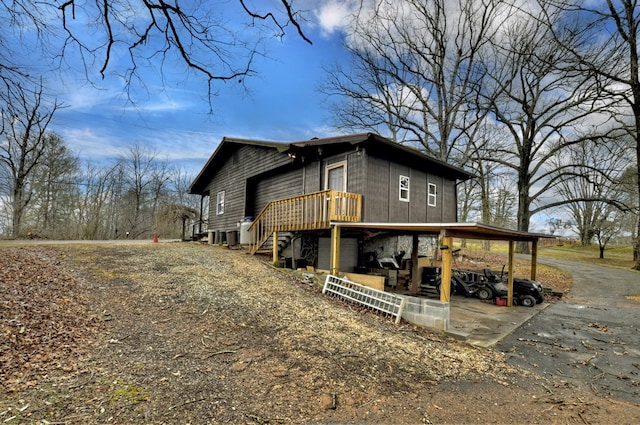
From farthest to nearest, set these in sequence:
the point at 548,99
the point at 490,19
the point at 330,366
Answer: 1. the point at 548,99
2. the point at 490,19
3. the point at 330,366

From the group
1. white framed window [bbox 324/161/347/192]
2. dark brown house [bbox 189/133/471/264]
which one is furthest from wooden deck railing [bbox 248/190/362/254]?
white framed window [bbox 324/161/347/192]

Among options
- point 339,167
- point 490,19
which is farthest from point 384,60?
point 339,167

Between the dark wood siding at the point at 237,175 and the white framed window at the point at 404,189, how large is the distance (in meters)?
4.49

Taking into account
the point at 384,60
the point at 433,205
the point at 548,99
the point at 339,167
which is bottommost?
Answer: the point at 433,205

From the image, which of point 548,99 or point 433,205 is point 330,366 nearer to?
point 433,205

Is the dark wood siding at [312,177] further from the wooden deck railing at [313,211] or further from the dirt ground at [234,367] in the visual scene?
the dirt ground at [234,367]

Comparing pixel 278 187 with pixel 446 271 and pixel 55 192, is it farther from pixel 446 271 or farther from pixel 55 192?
pixel 55 192

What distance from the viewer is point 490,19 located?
20.5 meters

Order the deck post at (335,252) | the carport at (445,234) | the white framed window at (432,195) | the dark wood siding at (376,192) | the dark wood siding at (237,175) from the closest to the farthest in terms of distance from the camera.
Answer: the carport at (445,234) < the deck post at (335,252) < the dark wood siding at (376,192) < the white framed window at (432,195) < the dark wood siding at (237,175)

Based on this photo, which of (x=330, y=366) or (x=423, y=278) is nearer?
(x=330, y=366)

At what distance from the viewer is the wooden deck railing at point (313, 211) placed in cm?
978

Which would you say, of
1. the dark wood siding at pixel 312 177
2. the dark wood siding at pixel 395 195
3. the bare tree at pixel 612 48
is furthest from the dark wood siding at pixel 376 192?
the bare tree at pixel 612 48

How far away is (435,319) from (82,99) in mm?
7095

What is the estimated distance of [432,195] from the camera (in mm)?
14234
